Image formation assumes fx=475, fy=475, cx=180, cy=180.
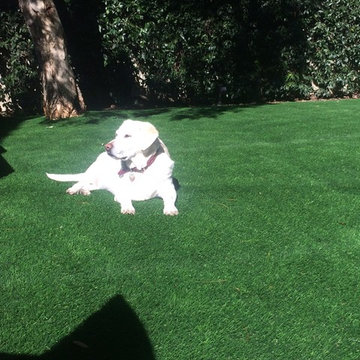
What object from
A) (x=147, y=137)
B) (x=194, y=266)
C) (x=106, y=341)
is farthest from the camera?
(x=147, y=137)

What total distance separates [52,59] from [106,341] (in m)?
8.53

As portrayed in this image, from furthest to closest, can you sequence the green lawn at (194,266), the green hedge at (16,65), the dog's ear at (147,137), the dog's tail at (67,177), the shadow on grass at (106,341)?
the green hedge at (16,65)
the dog's tail at (67,177)
the dog's ear at (147,137)
the green lawn at (194,266)
the shadow on grass at (106,341)

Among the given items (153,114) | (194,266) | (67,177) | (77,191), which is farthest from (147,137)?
(153,114)

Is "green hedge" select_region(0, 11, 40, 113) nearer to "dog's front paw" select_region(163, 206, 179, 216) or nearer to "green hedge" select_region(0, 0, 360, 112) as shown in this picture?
"green hedge" select_region(0, 0, 360, 112)

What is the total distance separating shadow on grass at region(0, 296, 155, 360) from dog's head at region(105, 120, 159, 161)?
1.62 metres

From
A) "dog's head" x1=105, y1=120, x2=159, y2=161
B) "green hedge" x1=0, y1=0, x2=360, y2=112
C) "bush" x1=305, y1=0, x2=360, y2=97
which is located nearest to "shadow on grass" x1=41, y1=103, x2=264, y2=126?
"green hedge" x1=0, y1=0, x2=360, y2=112

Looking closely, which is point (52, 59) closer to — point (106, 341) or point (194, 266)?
point (194, 266)

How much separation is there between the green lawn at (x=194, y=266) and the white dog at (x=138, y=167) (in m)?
0.13

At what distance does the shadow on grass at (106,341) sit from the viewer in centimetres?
241

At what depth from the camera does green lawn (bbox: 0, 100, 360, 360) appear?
2.54 meters

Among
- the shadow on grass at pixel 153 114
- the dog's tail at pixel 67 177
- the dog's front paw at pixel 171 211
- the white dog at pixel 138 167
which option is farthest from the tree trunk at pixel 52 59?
the dog's front paw at pixel 171 211

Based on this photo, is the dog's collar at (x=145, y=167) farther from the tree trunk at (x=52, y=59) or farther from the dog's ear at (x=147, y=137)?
the tree trunk at (x=52, y=59)

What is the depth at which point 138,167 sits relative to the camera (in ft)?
13.8

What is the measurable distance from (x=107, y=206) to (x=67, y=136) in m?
4.11
